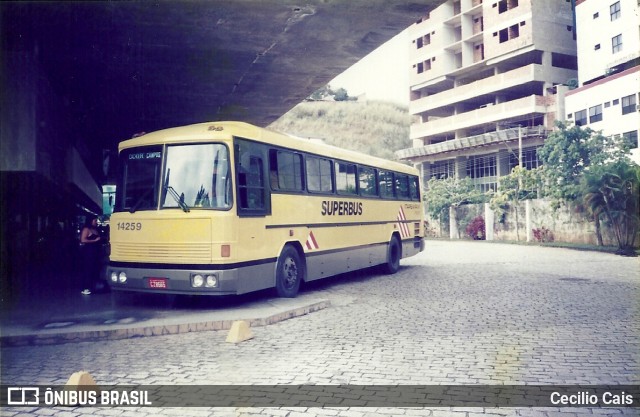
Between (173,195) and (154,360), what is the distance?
339cm

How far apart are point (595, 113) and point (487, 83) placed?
14700 millimetres

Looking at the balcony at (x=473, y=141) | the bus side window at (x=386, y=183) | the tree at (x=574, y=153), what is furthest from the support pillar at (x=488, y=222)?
the bus side window at (x=386, y=183)

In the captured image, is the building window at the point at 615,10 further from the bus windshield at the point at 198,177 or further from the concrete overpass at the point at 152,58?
the bus windshield at the point at 198,177

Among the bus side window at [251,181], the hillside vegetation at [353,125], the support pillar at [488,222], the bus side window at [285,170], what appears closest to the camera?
the bus side window at [251,181]

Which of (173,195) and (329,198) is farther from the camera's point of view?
(329,198)

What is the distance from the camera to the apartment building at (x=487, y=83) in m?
45.5

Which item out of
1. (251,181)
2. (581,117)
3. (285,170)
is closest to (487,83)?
(581,117)

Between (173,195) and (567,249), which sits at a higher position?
(173,195)

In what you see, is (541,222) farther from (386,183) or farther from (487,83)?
(487,83)

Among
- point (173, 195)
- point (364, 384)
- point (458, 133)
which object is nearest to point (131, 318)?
point (173, 195)

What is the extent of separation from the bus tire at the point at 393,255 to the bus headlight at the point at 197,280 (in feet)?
27.0

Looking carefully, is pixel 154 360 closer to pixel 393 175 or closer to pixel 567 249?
Result: pixel 393 175

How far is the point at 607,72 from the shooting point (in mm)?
35281

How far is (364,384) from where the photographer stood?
5480 millimetres
